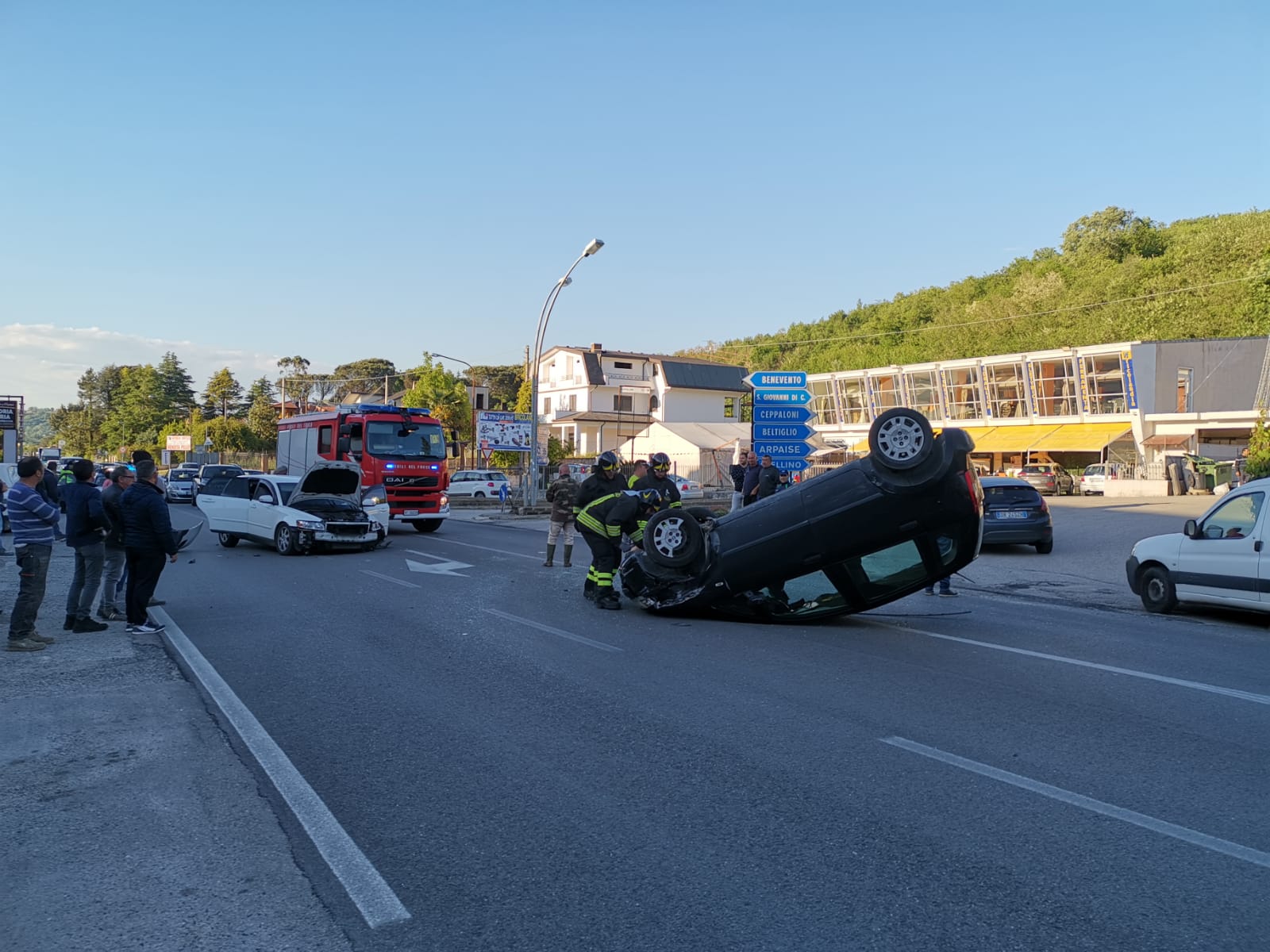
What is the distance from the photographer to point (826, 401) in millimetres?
70500

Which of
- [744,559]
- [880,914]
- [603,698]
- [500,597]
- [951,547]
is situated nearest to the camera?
[880,914]

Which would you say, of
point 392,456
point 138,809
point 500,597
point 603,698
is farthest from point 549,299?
point 138,809

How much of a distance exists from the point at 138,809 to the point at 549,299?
89.4ft

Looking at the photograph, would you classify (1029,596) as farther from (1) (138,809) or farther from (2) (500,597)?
(1) (138,809)

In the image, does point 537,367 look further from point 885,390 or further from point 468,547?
point 885,390

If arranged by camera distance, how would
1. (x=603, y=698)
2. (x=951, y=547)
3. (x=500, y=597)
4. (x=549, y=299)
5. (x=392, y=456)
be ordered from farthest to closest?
(x=549, y=299) < (x=392, y=456) < (x=500, y=597) < (x=951, y=547) < (x=603, y=698)

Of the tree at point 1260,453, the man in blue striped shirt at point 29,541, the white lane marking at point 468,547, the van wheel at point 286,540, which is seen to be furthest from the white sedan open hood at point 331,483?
the tree at point 1260,453

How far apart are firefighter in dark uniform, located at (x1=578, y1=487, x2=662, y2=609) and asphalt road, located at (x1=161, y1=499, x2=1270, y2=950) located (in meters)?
0.86

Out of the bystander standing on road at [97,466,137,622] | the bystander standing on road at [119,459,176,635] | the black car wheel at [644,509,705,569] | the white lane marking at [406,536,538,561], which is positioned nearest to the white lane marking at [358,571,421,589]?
the white lane marking at [406,536,538,561]

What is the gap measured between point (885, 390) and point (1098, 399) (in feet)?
51.6

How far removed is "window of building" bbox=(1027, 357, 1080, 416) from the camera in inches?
2072

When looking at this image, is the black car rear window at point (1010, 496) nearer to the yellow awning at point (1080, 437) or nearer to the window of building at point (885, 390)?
the yellow awning at point (1080, 437)

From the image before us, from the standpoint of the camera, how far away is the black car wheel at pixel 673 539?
10445mm

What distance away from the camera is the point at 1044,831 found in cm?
453
